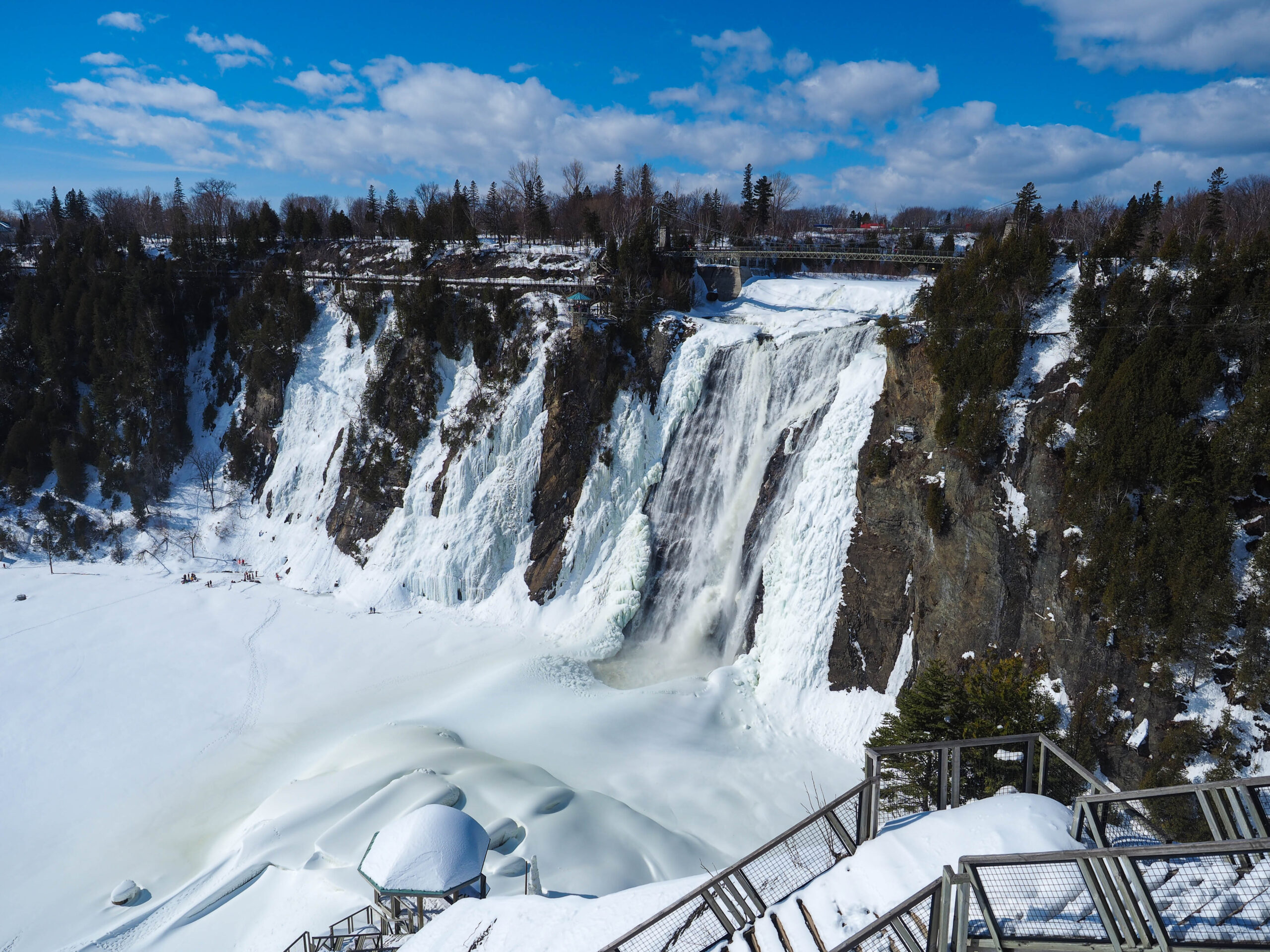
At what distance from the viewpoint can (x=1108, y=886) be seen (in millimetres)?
4547

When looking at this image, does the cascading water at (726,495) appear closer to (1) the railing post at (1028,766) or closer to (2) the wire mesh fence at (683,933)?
(1) the railing post at (1028,766)

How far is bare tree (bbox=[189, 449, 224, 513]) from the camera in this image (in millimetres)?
36594

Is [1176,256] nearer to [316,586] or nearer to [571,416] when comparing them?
[571,416]

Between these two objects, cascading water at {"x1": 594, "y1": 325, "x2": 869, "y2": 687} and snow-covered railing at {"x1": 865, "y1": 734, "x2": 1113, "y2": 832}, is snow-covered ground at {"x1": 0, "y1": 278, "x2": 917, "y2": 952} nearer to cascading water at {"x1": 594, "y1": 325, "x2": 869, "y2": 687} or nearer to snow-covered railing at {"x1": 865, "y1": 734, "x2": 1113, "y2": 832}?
cascading water at {"x1": 594, "y1": 325, "x2": 869, "y2": 687}

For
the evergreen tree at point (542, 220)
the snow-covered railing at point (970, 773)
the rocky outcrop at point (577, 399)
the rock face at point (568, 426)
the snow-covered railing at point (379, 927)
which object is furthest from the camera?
the evergreen tree at point (542, 220)

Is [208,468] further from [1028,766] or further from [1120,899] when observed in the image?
[1120,899]

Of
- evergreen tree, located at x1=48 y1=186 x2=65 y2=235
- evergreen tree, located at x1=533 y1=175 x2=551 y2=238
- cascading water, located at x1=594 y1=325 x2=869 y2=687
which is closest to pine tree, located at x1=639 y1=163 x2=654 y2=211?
evergreen tree, located at x1=533 y1=175 x2=551 y2=238

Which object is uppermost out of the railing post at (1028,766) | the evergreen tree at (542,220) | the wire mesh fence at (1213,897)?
the evergreen tree at (542,220)

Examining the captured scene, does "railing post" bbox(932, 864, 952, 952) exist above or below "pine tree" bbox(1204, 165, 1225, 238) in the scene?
below

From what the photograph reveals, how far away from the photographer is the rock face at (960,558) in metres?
15.6

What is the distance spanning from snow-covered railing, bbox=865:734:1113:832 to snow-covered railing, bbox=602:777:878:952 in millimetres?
347

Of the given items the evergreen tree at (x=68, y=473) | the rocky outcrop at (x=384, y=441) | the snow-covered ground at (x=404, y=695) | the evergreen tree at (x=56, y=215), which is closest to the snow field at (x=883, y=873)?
the snow-covered ground at (x=404, y=695)

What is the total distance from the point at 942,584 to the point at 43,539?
1608 inches

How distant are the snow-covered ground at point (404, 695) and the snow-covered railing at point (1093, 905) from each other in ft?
13.1
